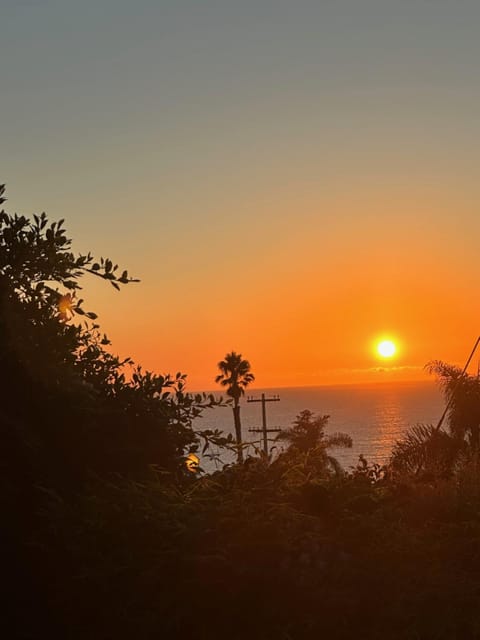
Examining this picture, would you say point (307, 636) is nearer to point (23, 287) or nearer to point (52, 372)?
point (52, 372)

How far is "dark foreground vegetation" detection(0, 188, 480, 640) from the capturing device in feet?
22.5

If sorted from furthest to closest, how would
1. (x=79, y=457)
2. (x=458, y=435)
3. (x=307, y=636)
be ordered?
(x=458, y=435) < (x=79, y=457) < (x=307, y=636)

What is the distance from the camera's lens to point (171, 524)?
744 cm

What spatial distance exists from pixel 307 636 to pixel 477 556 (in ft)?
6.32

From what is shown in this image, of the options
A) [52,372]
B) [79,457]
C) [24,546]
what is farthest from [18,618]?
[52,372]

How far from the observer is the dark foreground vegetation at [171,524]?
22.5 feet

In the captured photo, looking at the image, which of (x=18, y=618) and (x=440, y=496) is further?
(x=440, y=496)

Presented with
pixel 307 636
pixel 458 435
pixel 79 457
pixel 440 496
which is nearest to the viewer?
pixel 307 636

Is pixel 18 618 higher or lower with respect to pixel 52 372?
lower

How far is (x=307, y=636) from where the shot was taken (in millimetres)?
6699

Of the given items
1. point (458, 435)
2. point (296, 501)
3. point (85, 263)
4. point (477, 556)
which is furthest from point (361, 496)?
point (458, 435)

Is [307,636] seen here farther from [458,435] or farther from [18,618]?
[458,435]

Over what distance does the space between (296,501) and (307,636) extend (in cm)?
176

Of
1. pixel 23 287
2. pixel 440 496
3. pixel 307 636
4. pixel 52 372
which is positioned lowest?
pixel 307 636
